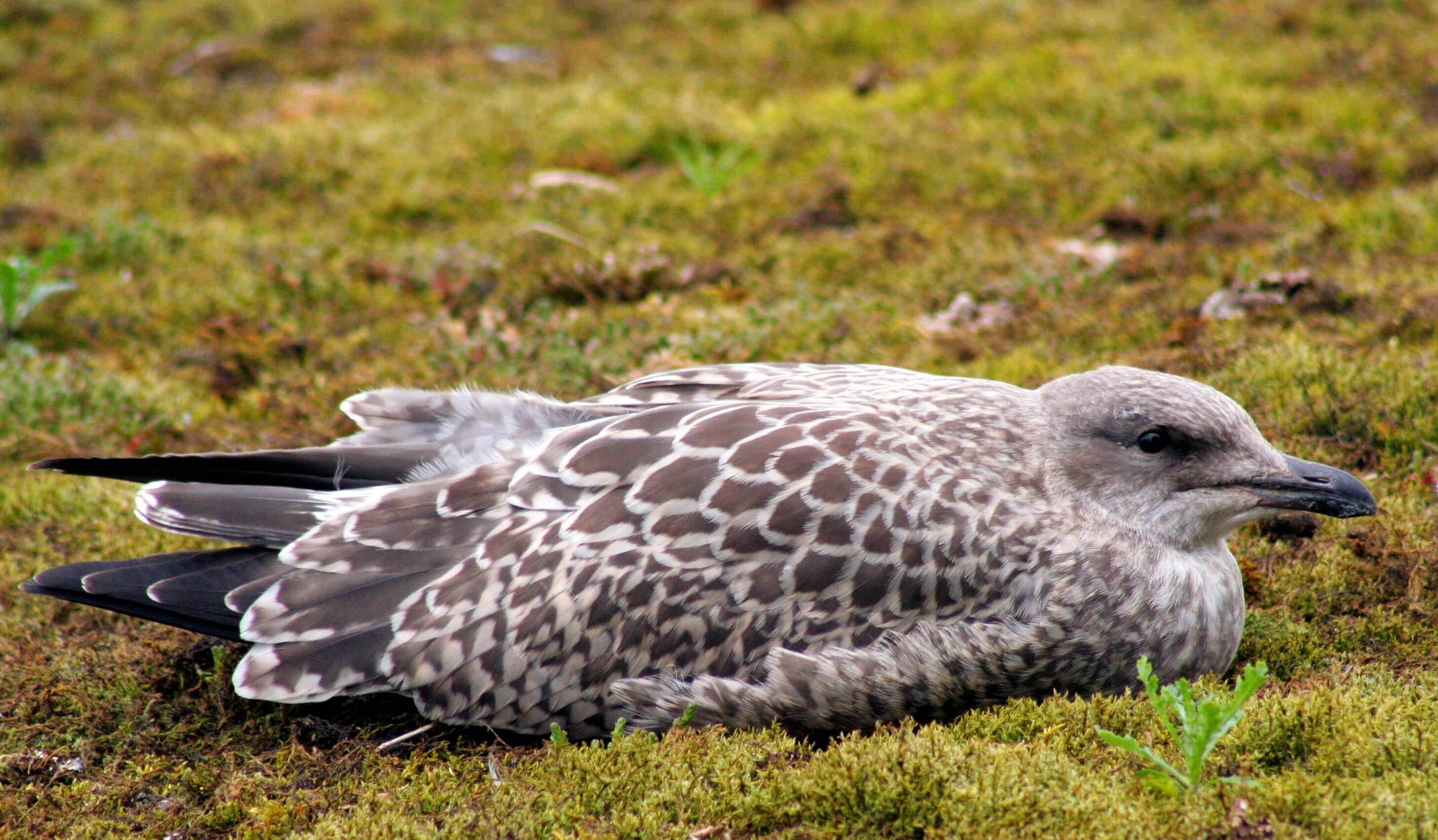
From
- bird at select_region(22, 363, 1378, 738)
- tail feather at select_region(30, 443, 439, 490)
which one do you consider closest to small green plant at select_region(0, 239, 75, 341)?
tail feather at select_region(30, 443, 439, 490)

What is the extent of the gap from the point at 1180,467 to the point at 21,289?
551 centimetres

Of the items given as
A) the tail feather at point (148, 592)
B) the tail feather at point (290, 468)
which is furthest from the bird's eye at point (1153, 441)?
the tail feather at point (148, 592)

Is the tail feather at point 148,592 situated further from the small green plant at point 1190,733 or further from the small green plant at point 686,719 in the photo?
the small green plant at point 1190,733

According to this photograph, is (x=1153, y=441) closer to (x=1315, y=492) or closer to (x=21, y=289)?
(x=1315, y=492)

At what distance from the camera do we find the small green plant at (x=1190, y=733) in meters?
3.29

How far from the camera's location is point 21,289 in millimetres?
6727

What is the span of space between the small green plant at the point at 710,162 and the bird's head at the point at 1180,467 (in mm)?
3856

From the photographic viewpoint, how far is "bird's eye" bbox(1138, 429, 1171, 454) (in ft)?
14.1

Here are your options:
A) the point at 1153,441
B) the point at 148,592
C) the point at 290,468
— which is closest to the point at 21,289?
the point at 290,468

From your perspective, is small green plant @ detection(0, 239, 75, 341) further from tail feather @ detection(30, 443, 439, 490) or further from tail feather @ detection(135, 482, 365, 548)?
tail feather @ detection(135, 482, 365, 548)

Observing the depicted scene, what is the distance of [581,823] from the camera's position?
3580 millimetres

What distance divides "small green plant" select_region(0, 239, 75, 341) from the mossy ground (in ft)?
0.44

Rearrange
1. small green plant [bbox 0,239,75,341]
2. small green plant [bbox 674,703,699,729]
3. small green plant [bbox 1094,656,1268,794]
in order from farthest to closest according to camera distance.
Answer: small green plant [bbox 0,239,75,341] → small green plant [bbox 674,703,699,729] → small green plant [bbox 1094,656,1268,794]

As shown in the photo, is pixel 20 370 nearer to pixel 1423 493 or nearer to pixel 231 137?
pixel 231 137
